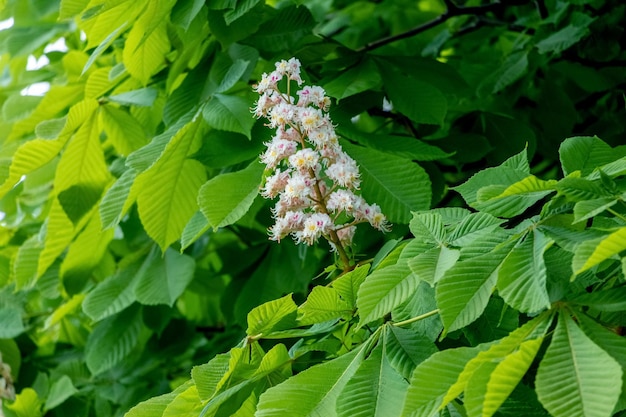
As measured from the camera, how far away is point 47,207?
86.1 inches

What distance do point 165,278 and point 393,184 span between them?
2.44 feet

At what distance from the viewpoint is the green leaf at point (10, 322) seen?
219 centimetres

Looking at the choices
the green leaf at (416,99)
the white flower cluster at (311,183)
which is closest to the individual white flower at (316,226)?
the white flower cluster at (311,183)

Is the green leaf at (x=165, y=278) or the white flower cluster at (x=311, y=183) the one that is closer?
the white flower cluster at (x=311, y=183)

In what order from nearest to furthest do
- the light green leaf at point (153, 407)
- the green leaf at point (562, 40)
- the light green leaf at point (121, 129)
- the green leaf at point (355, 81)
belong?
1. the light green leaf at point (153, 407)
2. the green leaf at point (355, 81)
3. the light green leaf at point (121, 129)
4. the green leaf at point (562, 40)

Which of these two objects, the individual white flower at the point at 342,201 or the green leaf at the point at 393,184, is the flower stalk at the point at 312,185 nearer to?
the individual white flower at the point at 342,201

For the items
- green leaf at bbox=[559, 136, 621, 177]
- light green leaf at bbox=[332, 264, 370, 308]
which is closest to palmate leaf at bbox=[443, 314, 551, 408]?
light green leaf at bbox=[332, 264, 370, 308]

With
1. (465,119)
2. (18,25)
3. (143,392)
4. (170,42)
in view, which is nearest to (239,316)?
(143,392)

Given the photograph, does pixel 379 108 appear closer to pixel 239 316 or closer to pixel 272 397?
pixel 239 316

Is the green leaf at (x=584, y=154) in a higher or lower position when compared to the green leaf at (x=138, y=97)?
lower

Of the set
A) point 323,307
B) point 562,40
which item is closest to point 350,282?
point 323,307

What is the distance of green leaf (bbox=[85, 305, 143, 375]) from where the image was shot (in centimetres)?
203

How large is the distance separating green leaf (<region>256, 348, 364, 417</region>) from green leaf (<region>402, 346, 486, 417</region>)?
133 mm

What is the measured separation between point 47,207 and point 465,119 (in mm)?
1100
